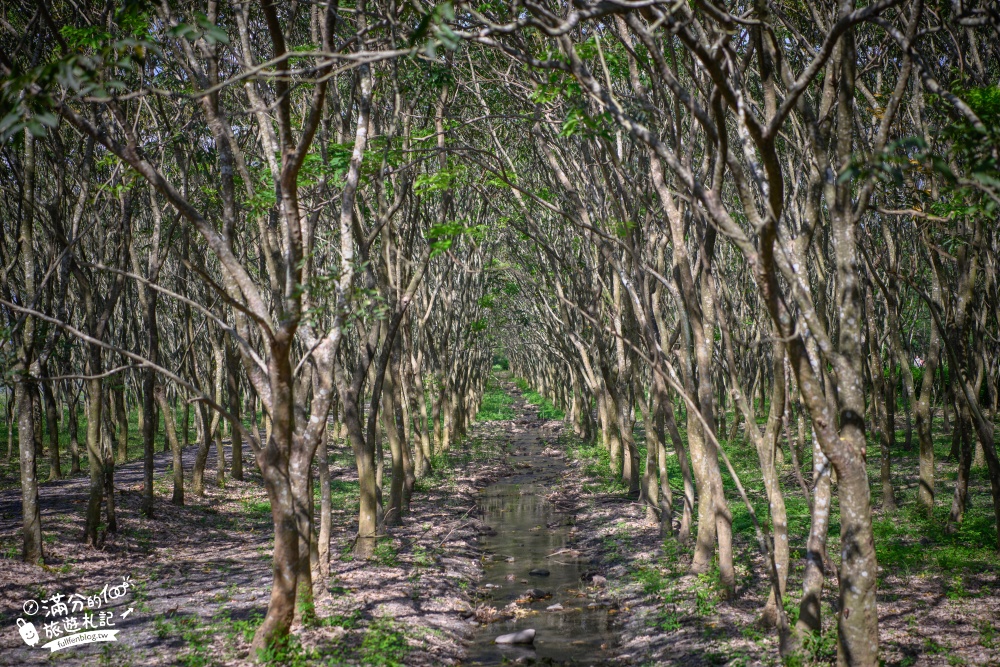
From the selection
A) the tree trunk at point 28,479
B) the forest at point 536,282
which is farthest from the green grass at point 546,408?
the tree trunk at point 28,479

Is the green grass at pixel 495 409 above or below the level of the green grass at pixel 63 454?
below

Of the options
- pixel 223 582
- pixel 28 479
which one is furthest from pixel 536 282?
pixel 28 479

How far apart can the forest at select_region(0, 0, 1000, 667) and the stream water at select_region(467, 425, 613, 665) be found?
0.32 ft

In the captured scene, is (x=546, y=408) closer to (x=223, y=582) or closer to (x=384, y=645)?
(x=223, y=582)

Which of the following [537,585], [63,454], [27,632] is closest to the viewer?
[27,632]

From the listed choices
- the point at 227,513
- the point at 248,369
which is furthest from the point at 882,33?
the point at 227,513

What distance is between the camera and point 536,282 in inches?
811

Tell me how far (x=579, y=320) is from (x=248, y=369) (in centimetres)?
1443

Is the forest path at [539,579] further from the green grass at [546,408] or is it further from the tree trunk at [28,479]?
the green grass at [546,408]

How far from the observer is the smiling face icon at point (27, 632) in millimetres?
8531

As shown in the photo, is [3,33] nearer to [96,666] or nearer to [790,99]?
[96,666]

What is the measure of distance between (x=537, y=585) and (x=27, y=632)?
7.38 metres

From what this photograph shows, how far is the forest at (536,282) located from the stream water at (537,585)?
10 centimetres

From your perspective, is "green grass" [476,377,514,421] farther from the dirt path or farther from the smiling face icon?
the smiling face icon
